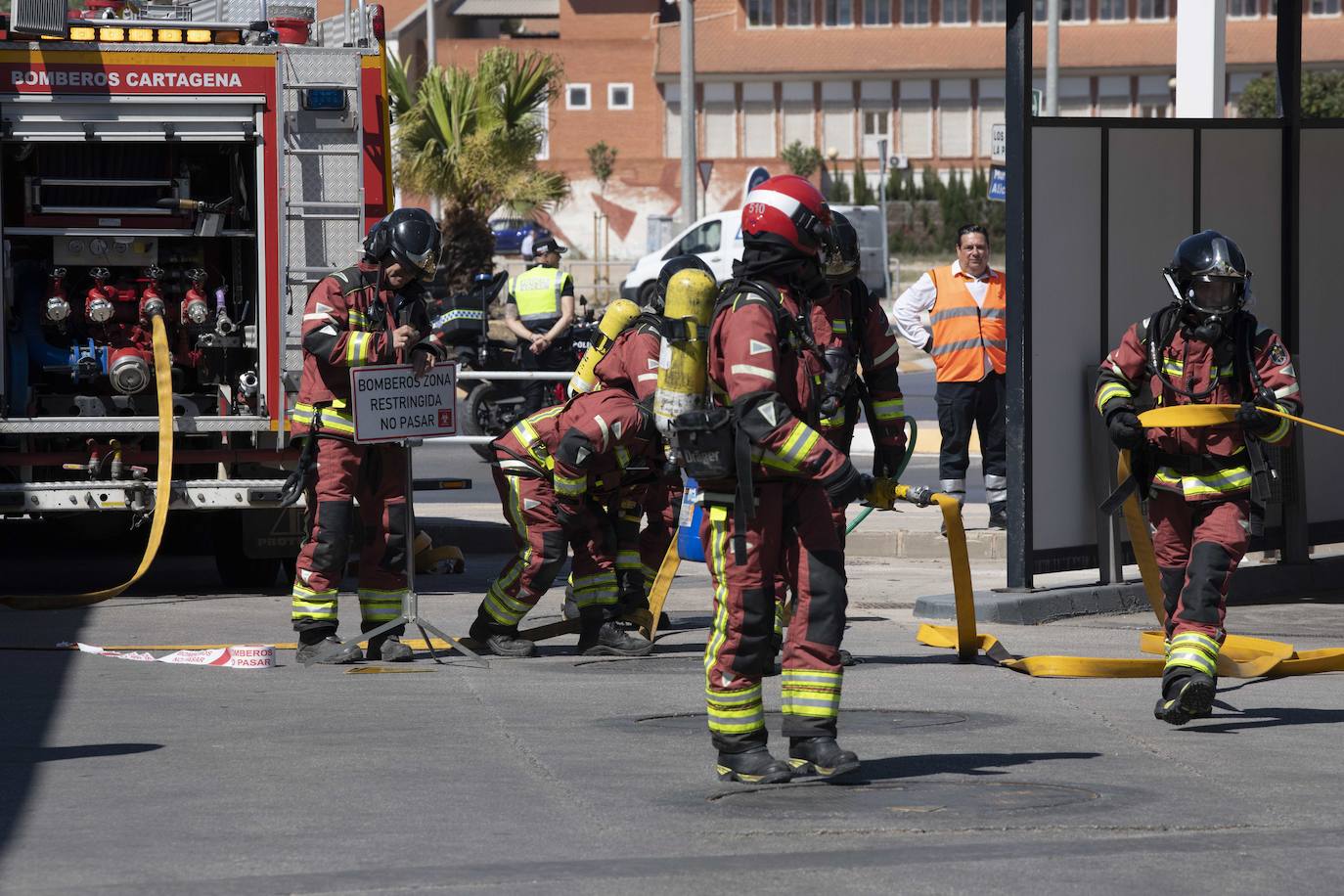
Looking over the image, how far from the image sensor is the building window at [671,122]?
228 ft

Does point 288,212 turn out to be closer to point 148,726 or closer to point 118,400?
point 118,400

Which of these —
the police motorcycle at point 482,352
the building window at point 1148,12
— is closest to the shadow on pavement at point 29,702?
the police motorcycle at point 482,352

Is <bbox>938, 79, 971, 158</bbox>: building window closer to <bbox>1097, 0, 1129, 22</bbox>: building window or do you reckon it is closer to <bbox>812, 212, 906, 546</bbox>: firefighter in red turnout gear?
<bbox>1097, 0, 1129, 22</bbox>: building window

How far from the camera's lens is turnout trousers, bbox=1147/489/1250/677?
25.0 feet

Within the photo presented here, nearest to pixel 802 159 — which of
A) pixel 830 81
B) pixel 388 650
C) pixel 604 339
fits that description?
pixel 830 81

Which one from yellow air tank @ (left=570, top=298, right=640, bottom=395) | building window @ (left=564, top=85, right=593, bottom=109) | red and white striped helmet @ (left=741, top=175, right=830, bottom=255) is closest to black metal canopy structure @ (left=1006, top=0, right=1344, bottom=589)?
yellow air tank @ (left=570, top=298, right=640, bottom=395)

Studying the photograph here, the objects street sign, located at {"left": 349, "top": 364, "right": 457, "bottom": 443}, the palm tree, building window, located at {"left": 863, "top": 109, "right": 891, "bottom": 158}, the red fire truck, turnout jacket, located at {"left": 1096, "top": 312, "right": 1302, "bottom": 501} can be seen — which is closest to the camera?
turnout jacket, located at {"left": 1096, "top": 312, "right": 1302, "bottom": 501}

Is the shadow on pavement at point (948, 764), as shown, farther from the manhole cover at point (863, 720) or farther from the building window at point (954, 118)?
the building window at point (954, 118)

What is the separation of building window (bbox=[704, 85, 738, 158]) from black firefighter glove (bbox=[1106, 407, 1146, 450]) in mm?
61858

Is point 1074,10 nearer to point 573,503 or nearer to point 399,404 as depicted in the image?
point 573,503

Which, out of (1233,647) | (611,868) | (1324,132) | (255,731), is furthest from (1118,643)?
(611,868)

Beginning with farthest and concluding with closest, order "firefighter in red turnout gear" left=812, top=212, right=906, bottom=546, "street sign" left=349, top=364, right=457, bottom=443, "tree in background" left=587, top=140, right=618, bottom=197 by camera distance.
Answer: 1. "tree in background" left=587, top=140, right=618, bottom=197
2. "street sign" left=349, top=364, right=457, bottom=443
3. "firefighter in red turnout gear" left=812, top=212, right=906, bottom=546

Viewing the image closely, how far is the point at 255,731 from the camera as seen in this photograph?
743 cm

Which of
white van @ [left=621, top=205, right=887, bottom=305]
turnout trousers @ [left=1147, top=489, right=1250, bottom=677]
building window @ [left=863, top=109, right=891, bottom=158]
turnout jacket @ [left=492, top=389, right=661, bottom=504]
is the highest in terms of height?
building window @ [left=863, top=109, right=891, bottom=158]
